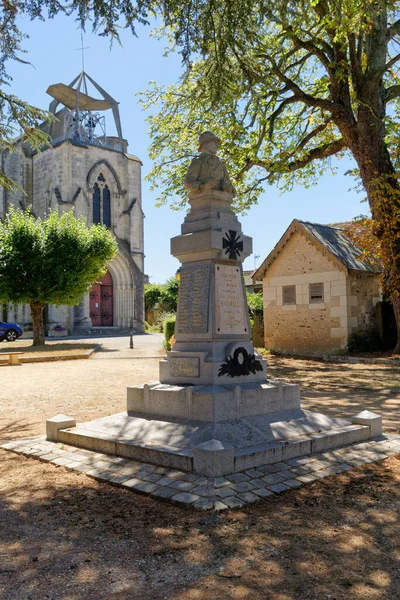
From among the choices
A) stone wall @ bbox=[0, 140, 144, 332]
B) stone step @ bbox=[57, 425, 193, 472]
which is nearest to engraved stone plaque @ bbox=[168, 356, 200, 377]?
stone step @ bbox=[57, 425, 193, 472]

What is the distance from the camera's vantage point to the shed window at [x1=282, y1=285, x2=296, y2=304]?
18562mm

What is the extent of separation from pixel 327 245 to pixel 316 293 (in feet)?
5.60

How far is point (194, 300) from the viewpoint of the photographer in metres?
6.32

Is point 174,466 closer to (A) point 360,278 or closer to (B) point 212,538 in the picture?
(B) point 212,538

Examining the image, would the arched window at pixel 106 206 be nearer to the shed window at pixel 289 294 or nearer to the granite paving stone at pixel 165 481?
the shed window at pixel 289 294

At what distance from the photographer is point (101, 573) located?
300 cm

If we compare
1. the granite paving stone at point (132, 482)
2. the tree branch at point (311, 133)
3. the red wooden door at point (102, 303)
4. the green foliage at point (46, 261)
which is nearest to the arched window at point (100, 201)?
the red wooden door at point (102, 303)

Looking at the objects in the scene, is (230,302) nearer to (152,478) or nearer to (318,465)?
(318,465)

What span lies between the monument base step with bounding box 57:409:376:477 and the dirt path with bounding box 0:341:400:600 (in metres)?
0.55

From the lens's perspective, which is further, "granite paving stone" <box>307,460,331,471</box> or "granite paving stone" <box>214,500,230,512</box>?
"granite paving stone" <box>307,460,331,471</box>

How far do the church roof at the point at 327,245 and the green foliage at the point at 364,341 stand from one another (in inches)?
84.8

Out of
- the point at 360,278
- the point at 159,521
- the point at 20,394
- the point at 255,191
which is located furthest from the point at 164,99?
the point at 159,521

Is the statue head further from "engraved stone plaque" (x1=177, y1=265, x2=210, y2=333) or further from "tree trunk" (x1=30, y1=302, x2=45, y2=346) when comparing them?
"tree trunk" (x1=30, y1=302, x2=45, y2=346)

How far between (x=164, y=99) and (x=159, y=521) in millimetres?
15178
